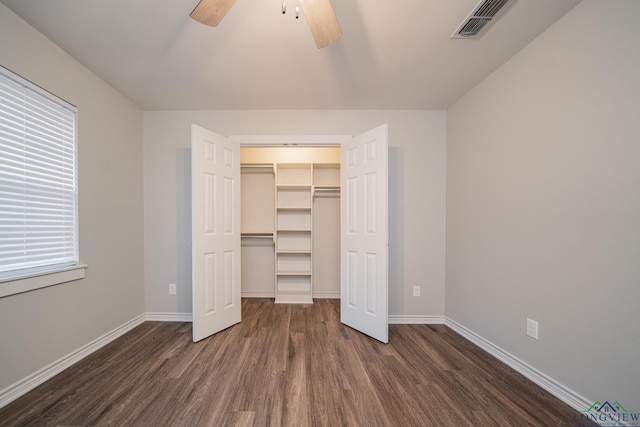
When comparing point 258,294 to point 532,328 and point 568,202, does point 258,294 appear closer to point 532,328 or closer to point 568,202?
point 532,328

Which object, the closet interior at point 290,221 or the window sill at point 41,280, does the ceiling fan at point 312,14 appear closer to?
the window sill at point 41,280

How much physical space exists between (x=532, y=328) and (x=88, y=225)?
373cm

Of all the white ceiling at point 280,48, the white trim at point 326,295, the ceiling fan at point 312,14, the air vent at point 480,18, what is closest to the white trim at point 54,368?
the white trim at point 326,295

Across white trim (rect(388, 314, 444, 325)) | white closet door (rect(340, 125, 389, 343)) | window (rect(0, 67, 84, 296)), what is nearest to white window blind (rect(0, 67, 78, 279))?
window (rect(0, 67, 84, 296))

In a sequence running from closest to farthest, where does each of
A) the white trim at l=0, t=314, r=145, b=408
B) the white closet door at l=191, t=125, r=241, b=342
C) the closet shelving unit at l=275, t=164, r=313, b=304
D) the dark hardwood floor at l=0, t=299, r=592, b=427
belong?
the dark hardwood floor at l=0, t=299, r=592, b=427 → the white trim at l=0, t=314, r=145, b=408 → the white closet door at l=191, t=125, r=241, b=342 → the closet shelving unit at l=275, t=164, r=313, b=304

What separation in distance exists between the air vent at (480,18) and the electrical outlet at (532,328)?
6.97ft

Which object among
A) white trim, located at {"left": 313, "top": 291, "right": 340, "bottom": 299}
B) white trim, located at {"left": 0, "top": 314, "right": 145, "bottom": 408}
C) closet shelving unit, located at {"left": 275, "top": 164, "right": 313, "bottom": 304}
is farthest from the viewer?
white trim, located at {"left": 313, "top": 291, "right": 340, "bottom": 299}

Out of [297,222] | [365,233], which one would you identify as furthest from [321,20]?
[297,222]

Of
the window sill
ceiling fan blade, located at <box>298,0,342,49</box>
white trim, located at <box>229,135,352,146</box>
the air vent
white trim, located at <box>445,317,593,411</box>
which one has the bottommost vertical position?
white trim, located at <box>445,317,593,411</box>

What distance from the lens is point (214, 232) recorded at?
2555 millimetres

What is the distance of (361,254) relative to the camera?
102 inches

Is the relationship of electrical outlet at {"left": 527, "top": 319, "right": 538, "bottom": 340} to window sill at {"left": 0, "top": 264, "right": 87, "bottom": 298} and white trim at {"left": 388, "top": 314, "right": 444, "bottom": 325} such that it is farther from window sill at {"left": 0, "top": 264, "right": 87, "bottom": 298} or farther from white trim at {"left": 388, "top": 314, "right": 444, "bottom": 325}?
window sill at {"left": 0, "top": 264, "right": 87, "bottom": 298}

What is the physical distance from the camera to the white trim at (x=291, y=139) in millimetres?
2857

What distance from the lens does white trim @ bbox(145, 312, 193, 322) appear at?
2.82 metres
